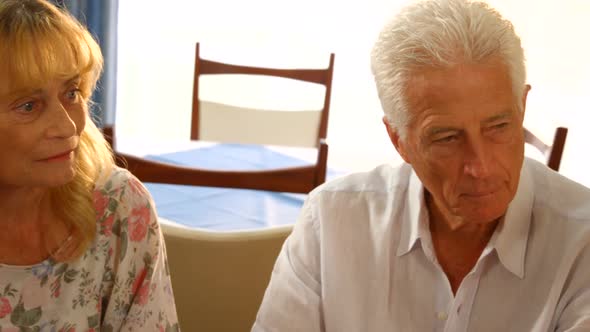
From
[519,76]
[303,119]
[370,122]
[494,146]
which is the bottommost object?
[370,122]

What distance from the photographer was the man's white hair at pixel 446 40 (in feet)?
3.65

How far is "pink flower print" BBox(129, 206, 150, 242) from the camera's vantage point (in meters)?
1.44

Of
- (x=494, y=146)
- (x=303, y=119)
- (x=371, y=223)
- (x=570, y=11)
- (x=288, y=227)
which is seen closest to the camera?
(x=494, y=146)

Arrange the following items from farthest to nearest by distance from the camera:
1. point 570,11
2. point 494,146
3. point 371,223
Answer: point 570,11, point 371,223, point 494,146

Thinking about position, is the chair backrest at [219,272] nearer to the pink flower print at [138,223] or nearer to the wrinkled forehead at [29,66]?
the pink flower print at [138,223]

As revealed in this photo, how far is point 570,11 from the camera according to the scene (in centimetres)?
461

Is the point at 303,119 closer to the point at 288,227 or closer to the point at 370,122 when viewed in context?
the point at 288,227

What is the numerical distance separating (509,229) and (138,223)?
2.18 ft

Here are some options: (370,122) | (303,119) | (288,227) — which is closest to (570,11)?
(370,122)

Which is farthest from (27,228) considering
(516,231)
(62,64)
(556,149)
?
(556,149)

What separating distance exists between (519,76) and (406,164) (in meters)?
0.29

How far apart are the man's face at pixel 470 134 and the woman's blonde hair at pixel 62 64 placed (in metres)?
0.56

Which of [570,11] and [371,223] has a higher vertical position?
[570,11]

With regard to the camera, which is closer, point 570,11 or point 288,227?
point 288,227
